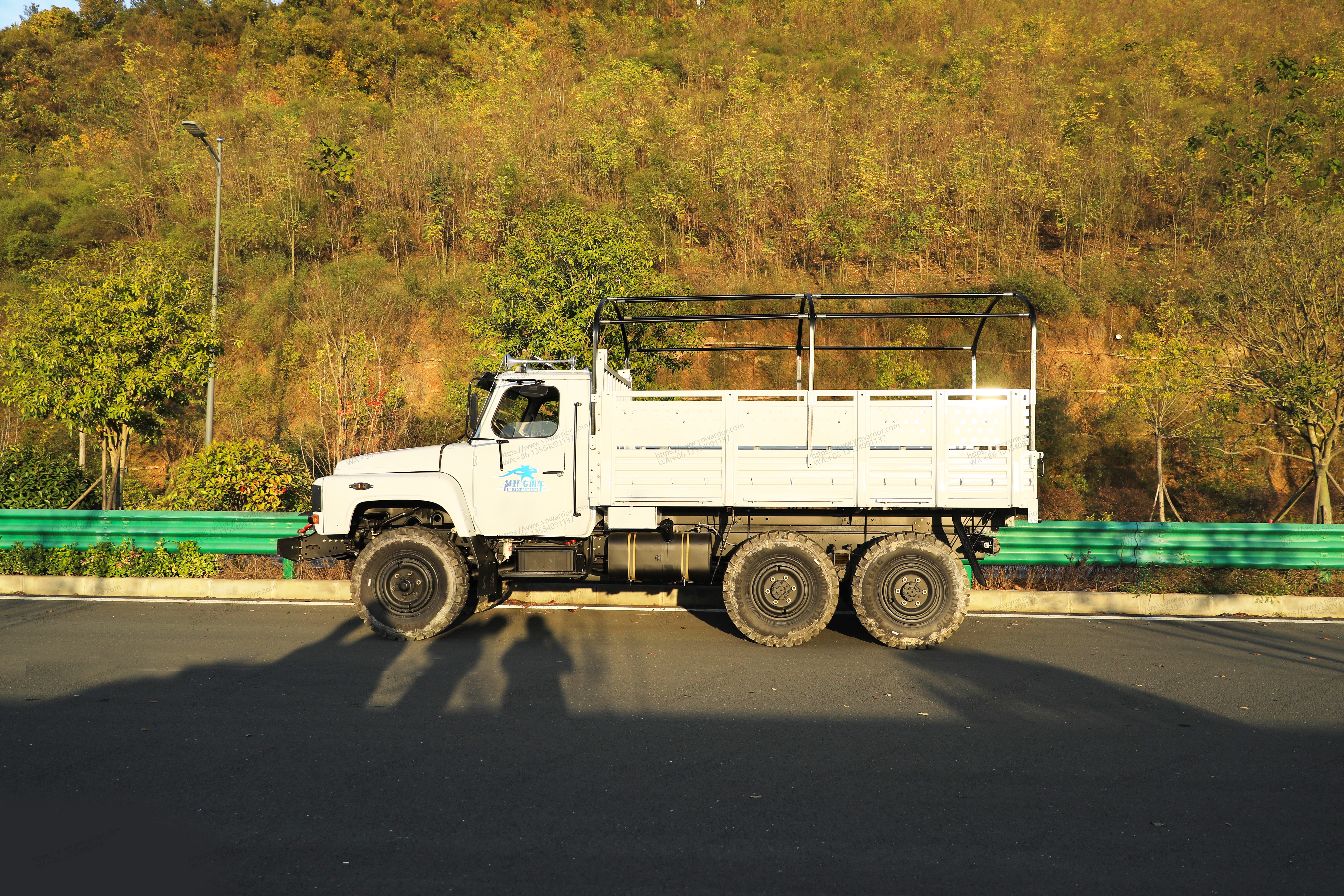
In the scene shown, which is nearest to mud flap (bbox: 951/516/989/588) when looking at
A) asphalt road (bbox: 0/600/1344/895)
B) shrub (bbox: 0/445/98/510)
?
asphalt road (bbox: 0/600/1344/895)

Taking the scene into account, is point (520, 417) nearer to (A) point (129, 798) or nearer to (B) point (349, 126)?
(A) point (129, 798)

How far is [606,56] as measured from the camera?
47.4 metres

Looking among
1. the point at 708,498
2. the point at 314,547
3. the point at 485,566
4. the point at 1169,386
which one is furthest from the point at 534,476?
the point at 1169,386

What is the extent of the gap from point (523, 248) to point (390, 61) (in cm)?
4145

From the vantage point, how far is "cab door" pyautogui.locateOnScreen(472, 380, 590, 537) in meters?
9.04

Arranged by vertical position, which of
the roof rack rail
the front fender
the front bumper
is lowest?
the front bumper

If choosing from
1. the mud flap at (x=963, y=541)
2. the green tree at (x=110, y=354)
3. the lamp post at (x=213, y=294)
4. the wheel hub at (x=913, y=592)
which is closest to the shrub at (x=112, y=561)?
the green tree at (x=110, y=354)

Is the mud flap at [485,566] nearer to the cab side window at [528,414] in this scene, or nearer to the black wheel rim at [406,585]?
the black wheel rim at [406,585]

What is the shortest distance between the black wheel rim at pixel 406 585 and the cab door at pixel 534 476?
2.38ft

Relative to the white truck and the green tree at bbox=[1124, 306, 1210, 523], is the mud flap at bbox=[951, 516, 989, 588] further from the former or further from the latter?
the green tree at bbox=[1124, 306, 1210, 523]

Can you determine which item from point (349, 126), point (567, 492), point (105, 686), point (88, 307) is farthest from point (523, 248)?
point (349, 126)

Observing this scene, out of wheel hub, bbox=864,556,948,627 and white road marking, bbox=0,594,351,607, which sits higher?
wheel hub, bbox=864,556,948,627

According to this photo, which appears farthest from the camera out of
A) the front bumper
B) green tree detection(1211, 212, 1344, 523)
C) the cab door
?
green tree detection(1211, 212, 1344, 523)

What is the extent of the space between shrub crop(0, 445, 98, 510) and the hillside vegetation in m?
2.13
